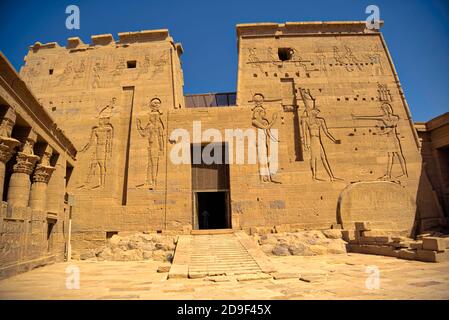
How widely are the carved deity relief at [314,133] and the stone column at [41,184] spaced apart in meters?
11.7

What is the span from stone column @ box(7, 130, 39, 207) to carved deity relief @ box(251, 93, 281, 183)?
959 cm

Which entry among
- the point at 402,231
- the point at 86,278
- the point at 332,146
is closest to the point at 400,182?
the point at 402,231

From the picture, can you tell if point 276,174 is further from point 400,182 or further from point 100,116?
point 100,116

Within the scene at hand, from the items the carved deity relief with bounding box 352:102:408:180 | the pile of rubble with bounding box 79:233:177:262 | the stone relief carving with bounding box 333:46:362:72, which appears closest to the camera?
the pile of rubble with bounding box 79:233:177:262

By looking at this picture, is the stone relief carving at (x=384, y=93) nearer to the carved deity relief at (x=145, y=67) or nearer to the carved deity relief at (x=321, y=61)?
the carved deity relief at (x=321, y=61)

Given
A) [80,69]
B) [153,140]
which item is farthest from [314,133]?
[80,69]

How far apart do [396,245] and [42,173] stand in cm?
1308

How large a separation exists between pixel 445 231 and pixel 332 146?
6497 mm

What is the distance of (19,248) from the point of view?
8.91 metres

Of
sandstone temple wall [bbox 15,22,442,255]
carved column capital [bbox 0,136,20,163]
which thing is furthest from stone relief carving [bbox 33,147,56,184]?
sandstone temple wall [bbox 15,22,442,255]

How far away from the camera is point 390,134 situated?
52.1 feet

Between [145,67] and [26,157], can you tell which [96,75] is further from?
[26,157]

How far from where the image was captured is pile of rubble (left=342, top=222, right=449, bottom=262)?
28.6 feet

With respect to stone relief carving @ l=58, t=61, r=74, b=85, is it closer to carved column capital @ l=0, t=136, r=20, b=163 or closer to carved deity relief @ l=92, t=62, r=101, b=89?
carved deity relief @ l=92, t=62, r=101, b=89
